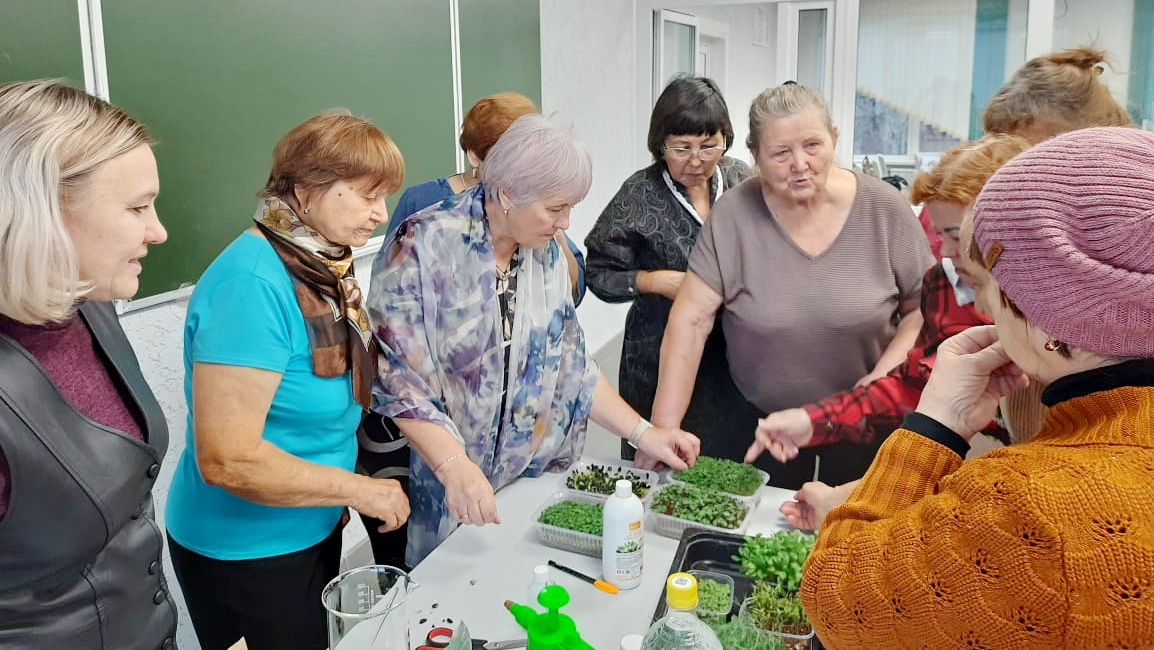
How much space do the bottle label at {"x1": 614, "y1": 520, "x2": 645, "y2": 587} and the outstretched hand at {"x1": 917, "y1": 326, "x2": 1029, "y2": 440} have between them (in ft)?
1.79

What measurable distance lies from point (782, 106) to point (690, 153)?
610 millimetres

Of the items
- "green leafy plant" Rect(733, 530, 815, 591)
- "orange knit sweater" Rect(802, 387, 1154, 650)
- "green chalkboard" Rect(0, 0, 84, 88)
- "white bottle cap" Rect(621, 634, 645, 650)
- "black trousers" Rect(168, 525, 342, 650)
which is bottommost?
"black trousers" Rect(168, 525, 342, 650)

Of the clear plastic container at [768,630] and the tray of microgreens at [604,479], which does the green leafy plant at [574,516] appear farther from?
the clear plastic container at [768,630]

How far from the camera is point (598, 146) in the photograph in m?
4.94

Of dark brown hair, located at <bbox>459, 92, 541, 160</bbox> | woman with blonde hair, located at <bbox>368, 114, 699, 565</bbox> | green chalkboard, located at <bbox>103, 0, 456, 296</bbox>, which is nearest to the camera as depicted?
woman with blonde hair, located at <bbox>368, 114, 699, 565</bbox>

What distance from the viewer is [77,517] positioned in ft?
3.66

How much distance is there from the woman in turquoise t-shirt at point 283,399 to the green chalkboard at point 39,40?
1.90 feet

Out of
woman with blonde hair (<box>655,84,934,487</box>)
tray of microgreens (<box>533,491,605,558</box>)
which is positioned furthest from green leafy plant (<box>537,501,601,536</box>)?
woman with blonde hair (<box>655,84,934,487</box>)

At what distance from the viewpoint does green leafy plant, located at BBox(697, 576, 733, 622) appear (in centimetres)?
122

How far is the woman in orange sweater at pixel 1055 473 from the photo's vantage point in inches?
28.1

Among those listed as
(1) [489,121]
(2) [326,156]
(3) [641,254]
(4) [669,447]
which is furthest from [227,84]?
(4) [669,447]

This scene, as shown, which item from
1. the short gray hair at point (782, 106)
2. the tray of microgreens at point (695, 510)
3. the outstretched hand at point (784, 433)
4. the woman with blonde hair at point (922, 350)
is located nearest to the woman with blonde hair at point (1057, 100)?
the woman with blonde hair at point (922, 350)

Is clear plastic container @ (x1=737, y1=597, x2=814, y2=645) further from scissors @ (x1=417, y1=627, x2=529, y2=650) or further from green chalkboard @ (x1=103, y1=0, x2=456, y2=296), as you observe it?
green chalkboard @ (x1=103, y1=0, x2=456, y2=296)

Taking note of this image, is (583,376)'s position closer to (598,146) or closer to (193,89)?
(193,89)
